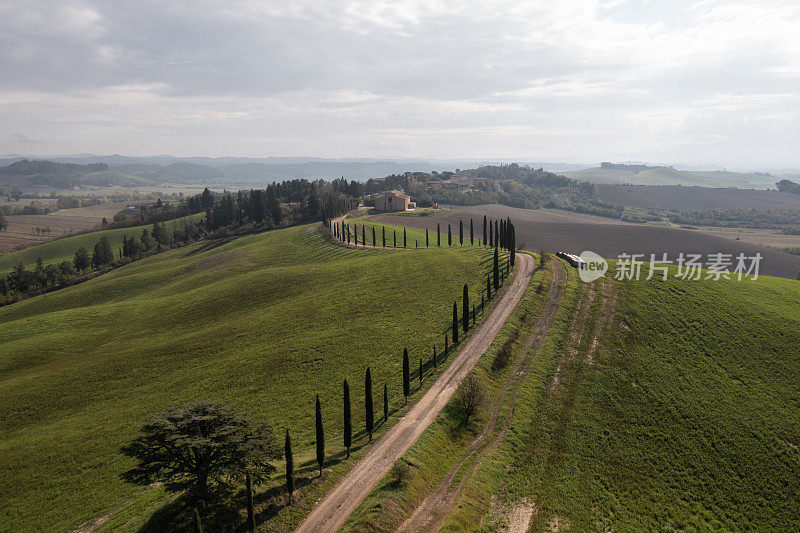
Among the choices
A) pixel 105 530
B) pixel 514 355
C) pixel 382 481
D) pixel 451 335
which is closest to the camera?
pixel 105 530

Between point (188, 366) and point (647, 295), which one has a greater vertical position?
point (647, 295)

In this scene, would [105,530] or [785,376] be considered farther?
[785,376]

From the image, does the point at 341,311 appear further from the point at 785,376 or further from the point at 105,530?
the point at 785,376

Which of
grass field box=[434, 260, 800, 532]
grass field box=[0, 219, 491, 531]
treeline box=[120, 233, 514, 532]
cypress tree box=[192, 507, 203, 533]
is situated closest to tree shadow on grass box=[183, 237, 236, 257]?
grass field box=[0, 219, 491, 531]

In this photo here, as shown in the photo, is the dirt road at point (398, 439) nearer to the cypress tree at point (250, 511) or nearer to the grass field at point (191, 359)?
the grass field at point (191, 359)

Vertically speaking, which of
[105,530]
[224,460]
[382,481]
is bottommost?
[105,530]

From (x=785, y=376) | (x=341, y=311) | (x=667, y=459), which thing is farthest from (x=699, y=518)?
(x=341, y=311)

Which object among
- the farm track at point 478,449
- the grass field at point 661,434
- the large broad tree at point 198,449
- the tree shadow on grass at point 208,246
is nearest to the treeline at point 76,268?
the tree shadow on grass at point 208,246
